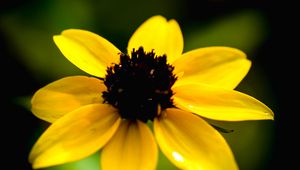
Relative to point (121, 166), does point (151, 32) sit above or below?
above

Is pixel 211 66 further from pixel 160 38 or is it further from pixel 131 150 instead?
pixel 131 150

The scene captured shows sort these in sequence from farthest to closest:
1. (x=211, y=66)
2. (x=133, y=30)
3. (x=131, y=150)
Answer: (x=133, y=30)
(x=211, y=66)
(x=131, y=150)

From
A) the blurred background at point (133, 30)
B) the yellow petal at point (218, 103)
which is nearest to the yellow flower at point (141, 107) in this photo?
the yellow petal at point (218, 103)

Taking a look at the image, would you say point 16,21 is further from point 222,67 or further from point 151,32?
point 222,67

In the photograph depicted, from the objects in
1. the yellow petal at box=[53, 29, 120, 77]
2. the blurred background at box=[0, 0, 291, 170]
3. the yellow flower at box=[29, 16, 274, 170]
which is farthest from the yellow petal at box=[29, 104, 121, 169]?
the blurred background at box=[0, 0, 291, 170]

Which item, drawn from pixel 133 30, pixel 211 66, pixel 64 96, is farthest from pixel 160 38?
pixel 133 30

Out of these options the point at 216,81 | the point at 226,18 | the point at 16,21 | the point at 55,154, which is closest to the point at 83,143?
the point at 55,154

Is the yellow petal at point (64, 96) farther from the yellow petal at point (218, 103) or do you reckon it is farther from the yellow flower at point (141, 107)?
the yellow petal at point (218, 103)

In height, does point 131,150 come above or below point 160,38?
below
